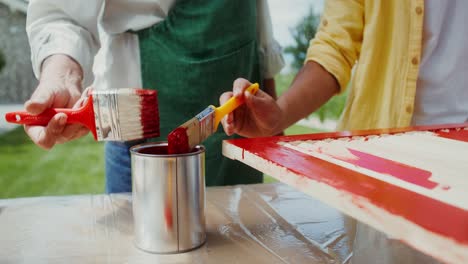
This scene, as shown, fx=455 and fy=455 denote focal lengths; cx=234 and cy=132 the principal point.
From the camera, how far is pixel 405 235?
1.40 feet

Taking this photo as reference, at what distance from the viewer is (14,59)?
3881 mm

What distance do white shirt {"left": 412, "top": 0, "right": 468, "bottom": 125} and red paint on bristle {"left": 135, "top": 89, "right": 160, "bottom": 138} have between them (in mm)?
678

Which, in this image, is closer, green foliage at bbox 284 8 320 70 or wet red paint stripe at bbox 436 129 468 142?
wet red paint stripe at bbox 436 129 468 142

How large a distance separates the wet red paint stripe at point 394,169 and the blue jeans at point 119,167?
663 millimetres

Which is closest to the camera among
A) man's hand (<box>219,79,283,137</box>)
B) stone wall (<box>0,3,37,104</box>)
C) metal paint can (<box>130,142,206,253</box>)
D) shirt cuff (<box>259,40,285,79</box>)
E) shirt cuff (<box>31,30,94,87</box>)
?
metal paint can (<box>130,142,206,253</box>)

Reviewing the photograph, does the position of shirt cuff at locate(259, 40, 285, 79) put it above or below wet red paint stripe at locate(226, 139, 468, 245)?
above

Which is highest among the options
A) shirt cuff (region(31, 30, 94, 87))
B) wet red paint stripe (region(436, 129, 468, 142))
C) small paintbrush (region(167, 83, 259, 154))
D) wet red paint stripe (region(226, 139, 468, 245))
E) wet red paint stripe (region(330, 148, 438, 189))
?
shirt cuff (region(31, 30, 94, 87))

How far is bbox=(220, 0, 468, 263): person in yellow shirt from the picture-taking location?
1115 mm

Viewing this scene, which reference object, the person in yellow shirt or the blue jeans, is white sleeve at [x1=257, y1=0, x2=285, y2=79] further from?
the blue jeans

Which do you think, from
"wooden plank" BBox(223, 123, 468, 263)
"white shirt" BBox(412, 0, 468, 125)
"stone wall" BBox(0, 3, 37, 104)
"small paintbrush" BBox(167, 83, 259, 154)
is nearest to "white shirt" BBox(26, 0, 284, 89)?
"small paintbrush" BBox(167, 83, 259, 154)

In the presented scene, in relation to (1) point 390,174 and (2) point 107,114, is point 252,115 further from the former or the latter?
(1) point 390,174

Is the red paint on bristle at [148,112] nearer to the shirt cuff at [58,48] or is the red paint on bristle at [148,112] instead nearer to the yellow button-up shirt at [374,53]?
the shirt cuff at [58,48]

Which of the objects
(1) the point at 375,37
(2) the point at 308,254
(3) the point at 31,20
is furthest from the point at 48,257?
(1) the point at 375,37

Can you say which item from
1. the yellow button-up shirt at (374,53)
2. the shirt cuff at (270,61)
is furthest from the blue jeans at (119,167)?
the yellow button-up shirt at (374,53)
